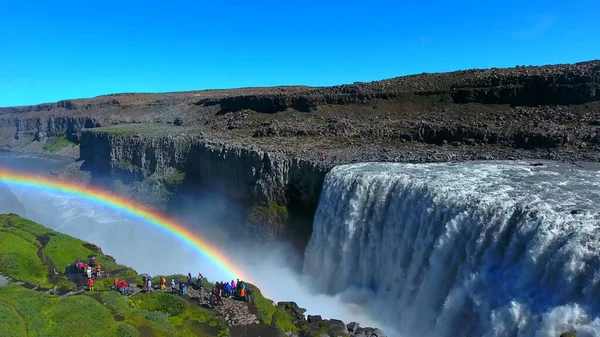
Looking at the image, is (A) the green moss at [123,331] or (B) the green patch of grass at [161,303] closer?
(A) the green moss at [123,331]

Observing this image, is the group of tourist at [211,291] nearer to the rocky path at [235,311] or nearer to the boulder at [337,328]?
the rocky path at [235,311]

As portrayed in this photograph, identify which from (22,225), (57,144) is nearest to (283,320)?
(22,225)

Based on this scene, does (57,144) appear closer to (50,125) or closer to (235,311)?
(50,125)

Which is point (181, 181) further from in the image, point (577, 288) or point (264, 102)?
point (577, 288)

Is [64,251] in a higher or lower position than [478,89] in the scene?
lower

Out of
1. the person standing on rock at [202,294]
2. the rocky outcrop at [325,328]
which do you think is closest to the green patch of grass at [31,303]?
the person standing on rock at [202,294]

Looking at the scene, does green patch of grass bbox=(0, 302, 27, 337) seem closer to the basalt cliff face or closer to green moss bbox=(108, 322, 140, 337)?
green moss bbox=(108, 322, 140, 337)
